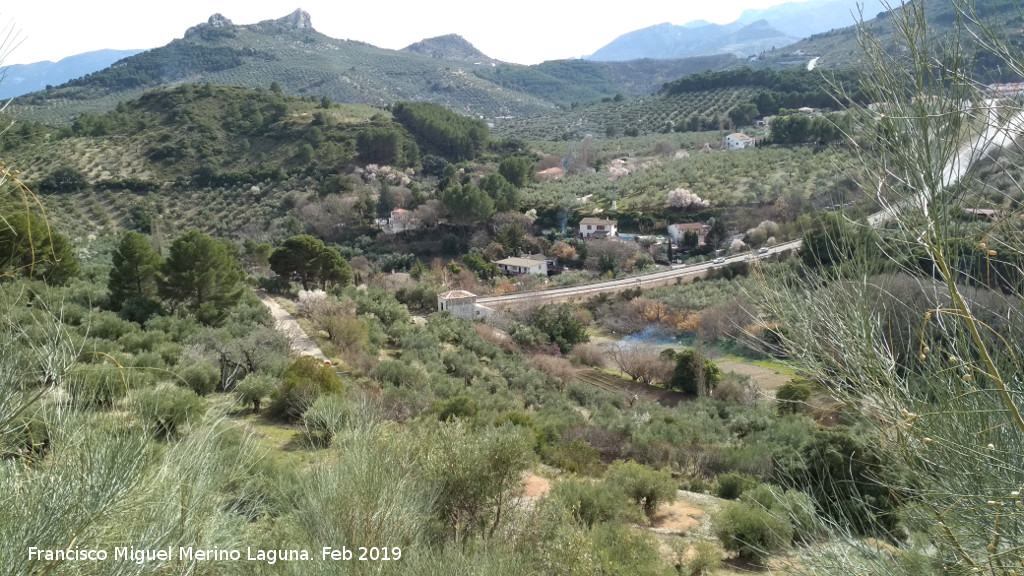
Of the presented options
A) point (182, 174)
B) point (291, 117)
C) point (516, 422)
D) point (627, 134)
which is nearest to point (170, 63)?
point (291, 117)

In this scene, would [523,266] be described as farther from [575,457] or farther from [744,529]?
[744,529]

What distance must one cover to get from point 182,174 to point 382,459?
4804 centimetres

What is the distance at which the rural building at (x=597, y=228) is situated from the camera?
3934 cm

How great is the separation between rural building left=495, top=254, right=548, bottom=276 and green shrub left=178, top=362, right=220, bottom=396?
2387 cm

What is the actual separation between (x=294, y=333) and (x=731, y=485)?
13.2 meters

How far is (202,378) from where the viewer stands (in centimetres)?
1108

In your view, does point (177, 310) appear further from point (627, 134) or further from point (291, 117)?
point (627, 134)

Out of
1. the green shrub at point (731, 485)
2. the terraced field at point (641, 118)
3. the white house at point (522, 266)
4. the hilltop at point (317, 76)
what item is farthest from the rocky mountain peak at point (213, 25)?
the green shrub at point (731, 485)

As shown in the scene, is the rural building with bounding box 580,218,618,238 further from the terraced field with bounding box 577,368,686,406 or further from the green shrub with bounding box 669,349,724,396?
the green shrub with bounding box 669,349,724,396

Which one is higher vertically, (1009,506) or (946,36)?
(946,36)

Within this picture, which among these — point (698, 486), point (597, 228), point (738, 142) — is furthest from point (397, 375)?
point (738, 142)

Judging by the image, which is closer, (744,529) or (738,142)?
(744,529)

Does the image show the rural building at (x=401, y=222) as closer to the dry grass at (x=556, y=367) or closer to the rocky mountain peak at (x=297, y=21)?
the dry grass at (x=556, y=367)

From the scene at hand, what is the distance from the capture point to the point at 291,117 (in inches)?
2153
